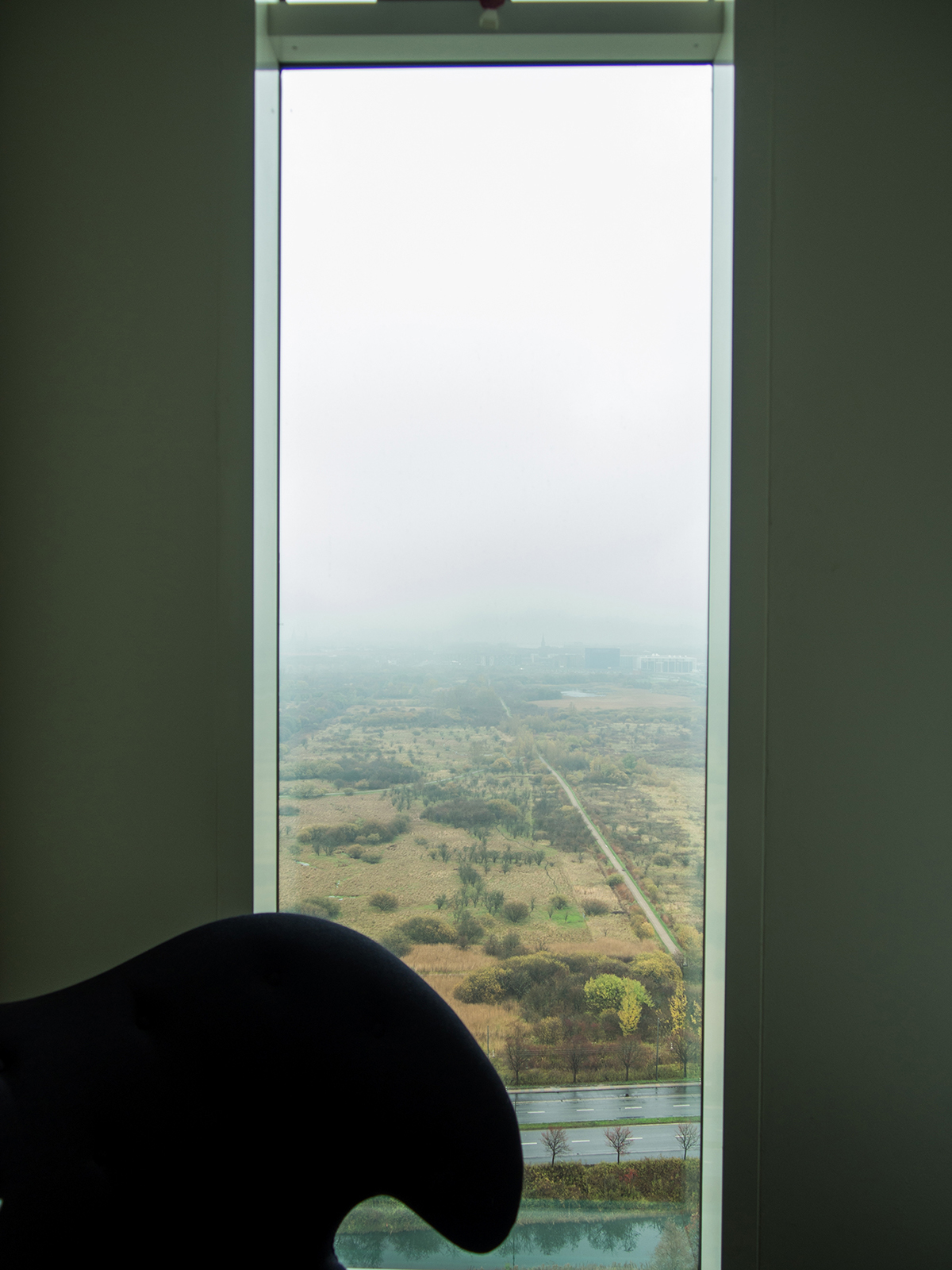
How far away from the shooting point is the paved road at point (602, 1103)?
3.93 ft

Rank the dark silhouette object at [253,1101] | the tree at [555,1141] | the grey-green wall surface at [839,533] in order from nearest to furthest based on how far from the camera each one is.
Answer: the dark silhouette object at [253,1101] → the grey-green wall surface at [839,533] → the tree at [555,1141]

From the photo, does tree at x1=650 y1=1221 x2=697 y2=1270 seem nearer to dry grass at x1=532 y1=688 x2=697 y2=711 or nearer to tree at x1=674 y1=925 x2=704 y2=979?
tree at x1=674 y1=925 x2=704 y2=979

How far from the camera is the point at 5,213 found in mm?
1132

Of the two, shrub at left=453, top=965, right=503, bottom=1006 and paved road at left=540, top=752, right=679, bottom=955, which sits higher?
paved road at left=540, top=752, right=679, bottom=955

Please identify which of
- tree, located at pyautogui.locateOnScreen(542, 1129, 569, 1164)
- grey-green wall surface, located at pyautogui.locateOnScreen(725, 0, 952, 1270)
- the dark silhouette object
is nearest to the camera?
the dark silhouette object

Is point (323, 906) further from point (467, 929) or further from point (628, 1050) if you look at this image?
point (628, 1050)

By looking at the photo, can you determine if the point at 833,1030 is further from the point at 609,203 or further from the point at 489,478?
the point at 609,203

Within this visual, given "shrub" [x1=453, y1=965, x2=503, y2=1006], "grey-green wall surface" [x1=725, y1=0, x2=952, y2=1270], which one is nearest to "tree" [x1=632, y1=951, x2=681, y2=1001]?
"grey-green wall surface" [x1=725, y1=0, x2=952, y2=1270]

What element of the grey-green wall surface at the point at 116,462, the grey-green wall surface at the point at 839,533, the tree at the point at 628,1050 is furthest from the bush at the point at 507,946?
the grey-green wall surface at the point at 116,462

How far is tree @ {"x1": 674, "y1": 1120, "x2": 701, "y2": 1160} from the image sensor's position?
1.20 meters

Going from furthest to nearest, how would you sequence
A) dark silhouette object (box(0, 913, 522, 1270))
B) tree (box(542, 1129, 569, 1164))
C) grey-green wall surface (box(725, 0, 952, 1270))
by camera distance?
tree (box(542, 1129, 569, 1164))
grey-green wall surface (box(725, 0, 952, 1270))
dark silhouette object (box(0, 913, 522, 1270))

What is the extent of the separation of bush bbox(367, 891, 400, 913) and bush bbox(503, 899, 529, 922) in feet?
0.66

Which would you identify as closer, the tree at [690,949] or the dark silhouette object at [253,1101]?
the dark silhouette object at [253,1101]

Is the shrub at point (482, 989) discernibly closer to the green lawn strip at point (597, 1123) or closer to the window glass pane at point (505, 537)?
the window glass pane at point (505, 537)
